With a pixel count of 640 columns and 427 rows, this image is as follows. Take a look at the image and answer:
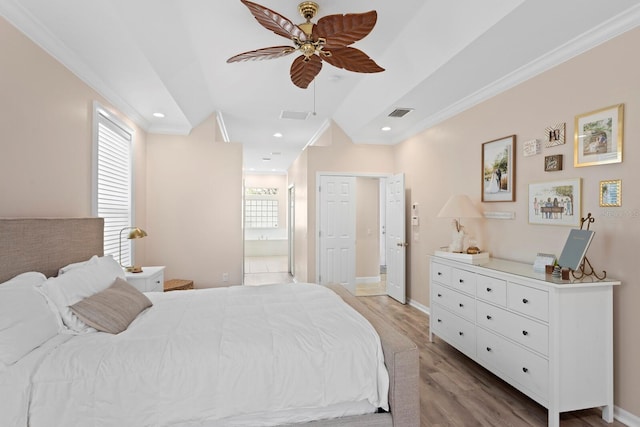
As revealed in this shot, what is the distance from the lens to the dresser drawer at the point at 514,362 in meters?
2.14

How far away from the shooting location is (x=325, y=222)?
540 centimetres

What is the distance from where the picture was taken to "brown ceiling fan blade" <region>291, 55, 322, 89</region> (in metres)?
2.42

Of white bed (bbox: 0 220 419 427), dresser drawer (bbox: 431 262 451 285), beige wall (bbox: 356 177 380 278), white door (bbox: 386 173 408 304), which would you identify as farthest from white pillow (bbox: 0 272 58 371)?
beige wall (bbox: 356 177 380 278)

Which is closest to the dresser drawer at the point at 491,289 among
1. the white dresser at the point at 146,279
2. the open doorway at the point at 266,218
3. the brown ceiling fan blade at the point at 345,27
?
the brown ceiling fan blade at the point at 345,27

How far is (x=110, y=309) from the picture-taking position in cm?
191

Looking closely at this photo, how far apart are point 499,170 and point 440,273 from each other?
120 centimetres

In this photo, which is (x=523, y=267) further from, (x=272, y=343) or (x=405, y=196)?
(x=405, y=196)

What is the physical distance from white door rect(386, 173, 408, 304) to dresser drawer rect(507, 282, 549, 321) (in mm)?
2601

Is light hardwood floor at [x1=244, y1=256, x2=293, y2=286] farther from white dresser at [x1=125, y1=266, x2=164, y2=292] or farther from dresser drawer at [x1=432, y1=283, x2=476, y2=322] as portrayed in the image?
dresser drawer at [x1=432, y1=283, x2=476, y2=322]

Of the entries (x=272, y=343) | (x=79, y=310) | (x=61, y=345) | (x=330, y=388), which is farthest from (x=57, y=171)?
(x=330, y=388)

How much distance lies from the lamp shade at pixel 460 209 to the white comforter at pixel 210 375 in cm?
185

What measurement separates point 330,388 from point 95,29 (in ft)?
9.39

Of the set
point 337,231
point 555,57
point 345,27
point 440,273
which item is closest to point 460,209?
point 440,273

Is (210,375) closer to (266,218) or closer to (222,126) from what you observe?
(222,126)
